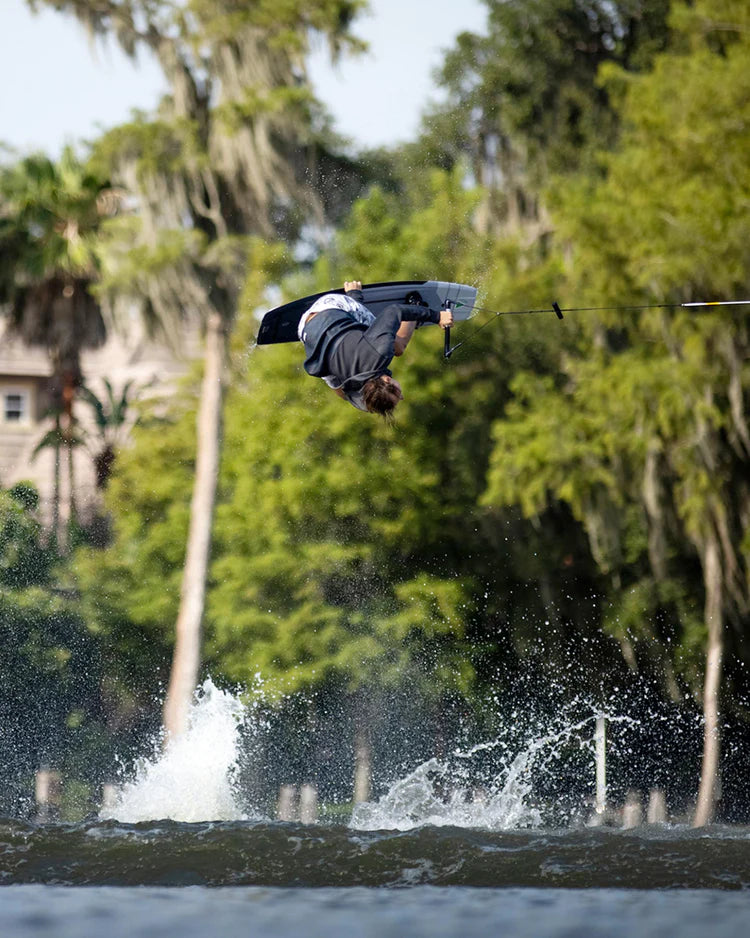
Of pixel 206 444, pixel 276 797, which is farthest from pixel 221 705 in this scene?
pixel 206 444

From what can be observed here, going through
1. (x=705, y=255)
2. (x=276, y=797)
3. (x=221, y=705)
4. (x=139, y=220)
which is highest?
(x=139, y=220)

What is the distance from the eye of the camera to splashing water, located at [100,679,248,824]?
14.6 m

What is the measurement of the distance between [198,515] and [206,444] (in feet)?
3.71

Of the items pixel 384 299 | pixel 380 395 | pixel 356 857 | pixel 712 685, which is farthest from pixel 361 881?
pixel 712 685

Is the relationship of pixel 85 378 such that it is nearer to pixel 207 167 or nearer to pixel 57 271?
pixel 57 271

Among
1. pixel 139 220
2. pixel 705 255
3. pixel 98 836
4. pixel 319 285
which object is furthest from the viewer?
pixel 319 285

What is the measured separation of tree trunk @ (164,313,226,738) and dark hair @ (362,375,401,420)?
13.1m

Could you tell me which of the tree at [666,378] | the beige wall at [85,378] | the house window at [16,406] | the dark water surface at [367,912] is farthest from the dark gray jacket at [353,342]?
the house window at [16,406]

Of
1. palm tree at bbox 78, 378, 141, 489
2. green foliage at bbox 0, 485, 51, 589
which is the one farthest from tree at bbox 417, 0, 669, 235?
green foliage at bbox 0, 485, 51, 589

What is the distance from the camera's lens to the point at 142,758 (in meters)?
21.5

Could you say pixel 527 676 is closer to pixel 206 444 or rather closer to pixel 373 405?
pixel 206 444

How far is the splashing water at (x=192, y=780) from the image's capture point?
14609mm

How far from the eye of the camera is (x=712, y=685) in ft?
60.8

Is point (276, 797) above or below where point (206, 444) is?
below
